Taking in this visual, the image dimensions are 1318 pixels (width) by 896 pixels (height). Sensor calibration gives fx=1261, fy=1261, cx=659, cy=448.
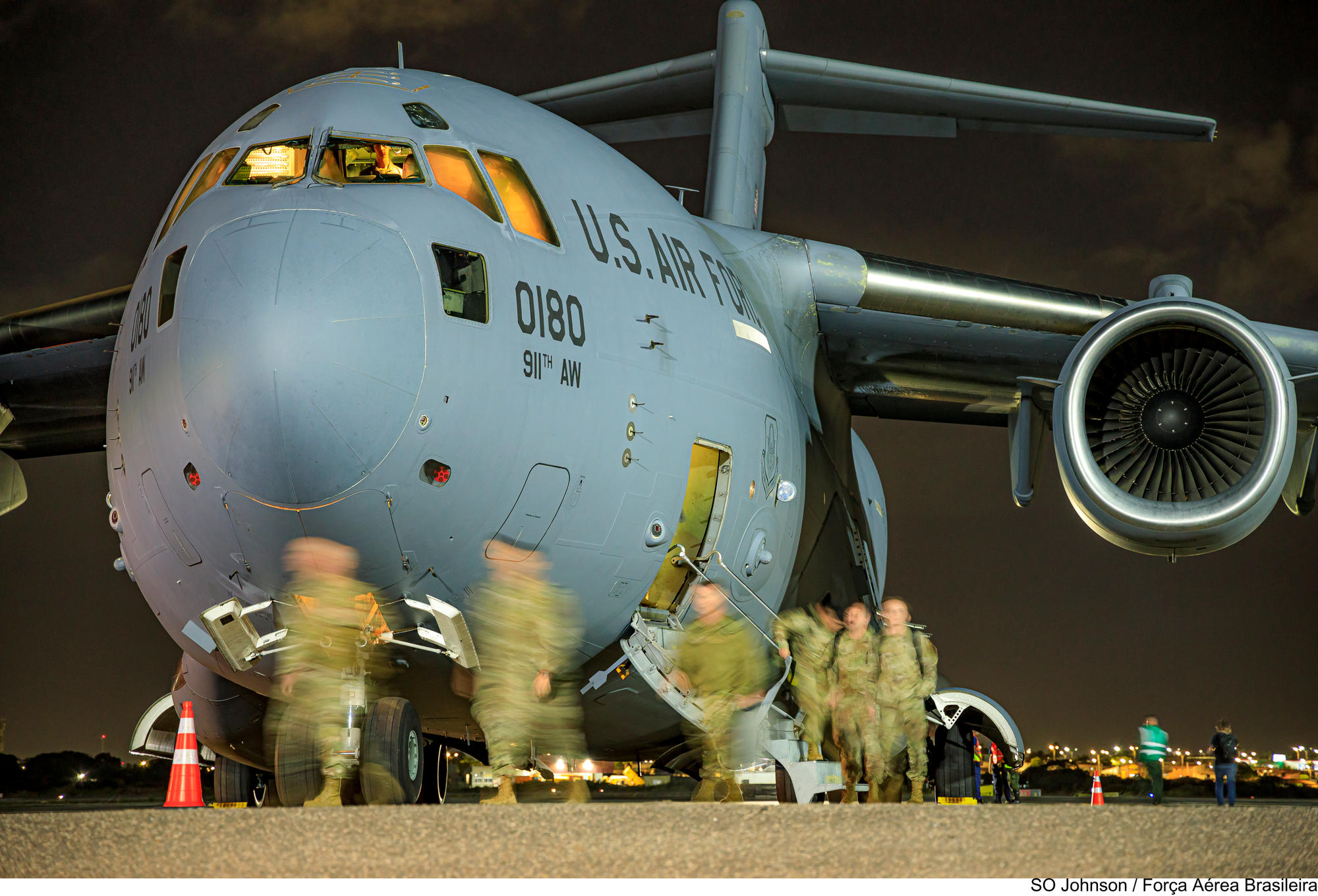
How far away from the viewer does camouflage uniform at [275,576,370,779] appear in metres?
4.90

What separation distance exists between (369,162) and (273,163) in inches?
15.9

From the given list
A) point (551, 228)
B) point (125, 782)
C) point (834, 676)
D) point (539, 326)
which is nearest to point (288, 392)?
point (539, 326)

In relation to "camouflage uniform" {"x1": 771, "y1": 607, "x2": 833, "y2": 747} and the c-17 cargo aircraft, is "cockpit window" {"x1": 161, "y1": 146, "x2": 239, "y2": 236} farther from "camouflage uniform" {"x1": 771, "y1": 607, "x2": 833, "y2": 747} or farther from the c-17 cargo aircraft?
"camouflage uniform" {"x1": 771, "y1": 607, "x2": 833, "y2": 747}

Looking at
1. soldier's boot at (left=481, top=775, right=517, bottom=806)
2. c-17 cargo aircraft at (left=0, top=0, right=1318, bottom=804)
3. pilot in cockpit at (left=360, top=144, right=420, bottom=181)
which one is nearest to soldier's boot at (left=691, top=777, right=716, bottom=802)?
c-17 cargo aircraft at (left=0, top=0, right=1318, bottom=804)

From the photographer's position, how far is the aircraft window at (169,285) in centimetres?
499

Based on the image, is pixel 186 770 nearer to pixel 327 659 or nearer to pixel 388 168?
pixel 327 659

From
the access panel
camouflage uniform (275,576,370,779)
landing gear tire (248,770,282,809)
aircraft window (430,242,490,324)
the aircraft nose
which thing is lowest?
landing gear tire (248,770,282,809)

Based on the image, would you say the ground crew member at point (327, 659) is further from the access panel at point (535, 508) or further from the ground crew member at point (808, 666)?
the ground crew member at point (808, 666)

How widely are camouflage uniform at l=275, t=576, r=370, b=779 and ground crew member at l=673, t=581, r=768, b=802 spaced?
166 centimetres

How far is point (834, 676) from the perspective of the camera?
6.51 m

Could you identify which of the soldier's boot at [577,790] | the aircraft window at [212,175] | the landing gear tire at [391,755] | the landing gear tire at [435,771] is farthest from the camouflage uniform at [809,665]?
the aircraft window at [212,175]

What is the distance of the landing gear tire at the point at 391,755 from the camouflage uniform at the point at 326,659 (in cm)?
18

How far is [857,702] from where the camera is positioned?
20.7 ft

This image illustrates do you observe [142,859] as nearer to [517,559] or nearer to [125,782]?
[517,559]
